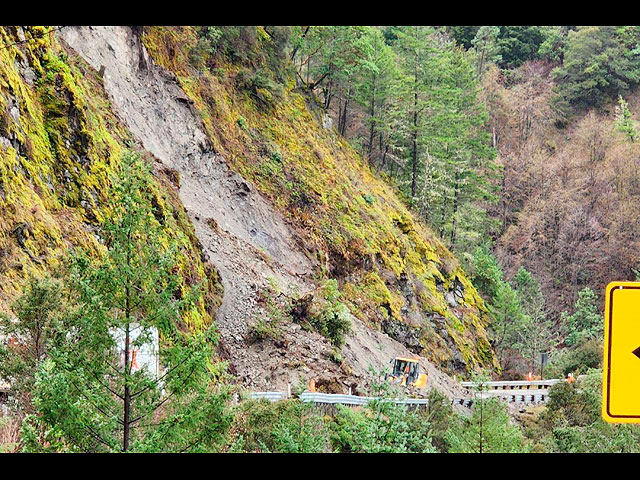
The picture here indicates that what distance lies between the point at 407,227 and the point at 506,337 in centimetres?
1007

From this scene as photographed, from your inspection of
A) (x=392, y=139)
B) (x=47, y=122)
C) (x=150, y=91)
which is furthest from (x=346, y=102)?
(x=47, y=122)

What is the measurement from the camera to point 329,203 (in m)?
33.0

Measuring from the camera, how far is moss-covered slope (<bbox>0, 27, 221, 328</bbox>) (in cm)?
1476

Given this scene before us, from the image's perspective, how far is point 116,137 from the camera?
73.0 feet

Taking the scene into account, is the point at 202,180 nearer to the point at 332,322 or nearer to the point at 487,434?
the point at 332,322

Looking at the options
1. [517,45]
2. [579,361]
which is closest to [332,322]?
[579,361]

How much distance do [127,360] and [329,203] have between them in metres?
24.7

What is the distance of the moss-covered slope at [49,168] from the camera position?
14758 millimetres

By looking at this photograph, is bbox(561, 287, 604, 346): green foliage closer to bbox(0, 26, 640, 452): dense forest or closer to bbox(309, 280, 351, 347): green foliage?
bbox(0, 26, 640, 452): dense forest

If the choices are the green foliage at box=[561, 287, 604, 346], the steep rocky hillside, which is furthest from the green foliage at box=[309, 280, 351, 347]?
the green foliage at box=[561, 287, 604, 346]

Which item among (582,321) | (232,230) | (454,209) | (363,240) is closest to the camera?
(232,230)

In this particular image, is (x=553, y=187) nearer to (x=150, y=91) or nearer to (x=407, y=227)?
(x=407, y=227)

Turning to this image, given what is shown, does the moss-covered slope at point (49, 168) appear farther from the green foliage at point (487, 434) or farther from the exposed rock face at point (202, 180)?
the green foliage at point (487, 434)

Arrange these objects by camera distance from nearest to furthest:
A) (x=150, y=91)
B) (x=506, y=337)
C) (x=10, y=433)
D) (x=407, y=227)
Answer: (x=10, y=433)
(x=150, y=91)
(x=407, y=227)
(x=506, y=337)
